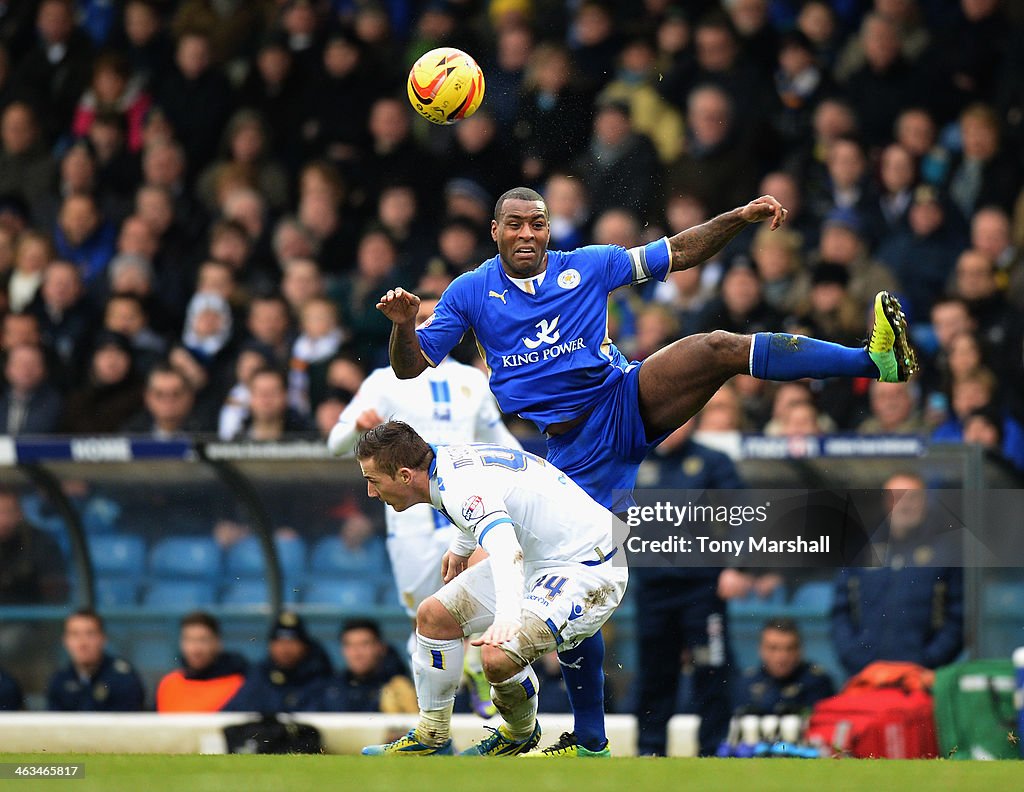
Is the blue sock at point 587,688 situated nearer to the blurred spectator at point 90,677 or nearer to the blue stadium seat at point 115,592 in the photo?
the blurred spectator at point 90,677

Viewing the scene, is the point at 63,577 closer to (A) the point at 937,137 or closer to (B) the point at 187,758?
(B) the point at 187,758

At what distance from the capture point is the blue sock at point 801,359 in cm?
811

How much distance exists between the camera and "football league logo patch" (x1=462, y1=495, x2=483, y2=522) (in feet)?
24.0

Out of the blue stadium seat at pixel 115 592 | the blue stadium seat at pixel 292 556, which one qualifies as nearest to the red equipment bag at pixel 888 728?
the blue stadium seat at pixel 292 556

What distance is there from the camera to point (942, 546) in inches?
401

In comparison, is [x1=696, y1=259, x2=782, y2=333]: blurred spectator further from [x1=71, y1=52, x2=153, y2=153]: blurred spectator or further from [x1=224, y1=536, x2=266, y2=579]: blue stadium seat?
[x1=71, y1=52, x2=153, y2=153]: blurred spectator

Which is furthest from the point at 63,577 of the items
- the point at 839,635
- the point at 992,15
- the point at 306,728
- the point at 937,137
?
the point at 992,15

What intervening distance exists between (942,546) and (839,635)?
0.80 meters

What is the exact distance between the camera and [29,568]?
36.9 feet

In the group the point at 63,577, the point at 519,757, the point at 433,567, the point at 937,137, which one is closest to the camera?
the point at 519,757

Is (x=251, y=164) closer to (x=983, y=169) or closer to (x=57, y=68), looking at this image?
(x=57, y=68)

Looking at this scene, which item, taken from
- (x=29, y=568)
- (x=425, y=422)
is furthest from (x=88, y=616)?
(x=425, y=422)

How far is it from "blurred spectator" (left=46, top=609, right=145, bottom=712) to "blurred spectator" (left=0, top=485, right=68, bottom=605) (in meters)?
0.25

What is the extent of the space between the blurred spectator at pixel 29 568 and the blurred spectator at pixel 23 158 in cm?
473
